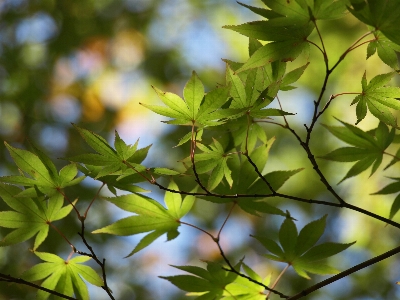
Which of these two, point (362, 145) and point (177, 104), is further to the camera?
point (362, 145)

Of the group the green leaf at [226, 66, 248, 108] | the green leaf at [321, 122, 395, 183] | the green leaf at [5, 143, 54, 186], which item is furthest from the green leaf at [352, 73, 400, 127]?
the green leaf at [5, 143, 54, 186]

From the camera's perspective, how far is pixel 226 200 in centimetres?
73

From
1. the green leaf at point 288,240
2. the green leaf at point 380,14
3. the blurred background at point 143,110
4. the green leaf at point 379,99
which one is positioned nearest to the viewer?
the green leaf at point 380,14

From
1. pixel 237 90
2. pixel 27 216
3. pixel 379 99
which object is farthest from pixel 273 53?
pixel 27 216

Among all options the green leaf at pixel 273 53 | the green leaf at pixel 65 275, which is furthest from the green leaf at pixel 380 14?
the green leaf at pixel 65 275

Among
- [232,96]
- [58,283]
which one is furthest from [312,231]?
[58,283]

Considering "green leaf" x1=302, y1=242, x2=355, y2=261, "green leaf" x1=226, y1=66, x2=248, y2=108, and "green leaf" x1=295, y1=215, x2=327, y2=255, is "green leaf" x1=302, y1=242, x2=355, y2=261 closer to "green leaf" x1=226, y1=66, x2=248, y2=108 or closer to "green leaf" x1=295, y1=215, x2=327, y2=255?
"green leaf" x1=295, y1=215, x2=327, y2=255

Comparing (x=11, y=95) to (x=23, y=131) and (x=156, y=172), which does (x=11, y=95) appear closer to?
(x=23, y=131)

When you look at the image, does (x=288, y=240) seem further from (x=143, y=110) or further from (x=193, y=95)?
(x=143, y=110)

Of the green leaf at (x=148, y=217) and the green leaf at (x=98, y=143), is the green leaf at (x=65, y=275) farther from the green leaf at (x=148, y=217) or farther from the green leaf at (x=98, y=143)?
the green leaf at (x=98, y=143)

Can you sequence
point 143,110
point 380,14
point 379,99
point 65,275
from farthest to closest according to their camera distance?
point 143,110, point 65,275, point 379,99, point 380,14

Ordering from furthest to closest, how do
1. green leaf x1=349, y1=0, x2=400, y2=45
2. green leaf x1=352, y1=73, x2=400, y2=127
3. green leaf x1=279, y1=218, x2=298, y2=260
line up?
green leaf x1=279, y1=218, x2=298, y2=260, green leaf x1=352, y1=73, x2=400, y2=127, green leaf x1=349, y1=0, x2=400, y2=45

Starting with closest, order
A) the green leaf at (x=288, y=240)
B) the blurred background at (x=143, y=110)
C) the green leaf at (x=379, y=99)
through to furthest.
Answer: the green leaf at (x=379, y=99) < the green leaf at (x=288, y=240) < the blurred background at (x=143, y=110)

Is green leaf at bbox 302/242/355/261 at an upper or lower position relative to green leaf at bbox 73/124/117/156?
lower
